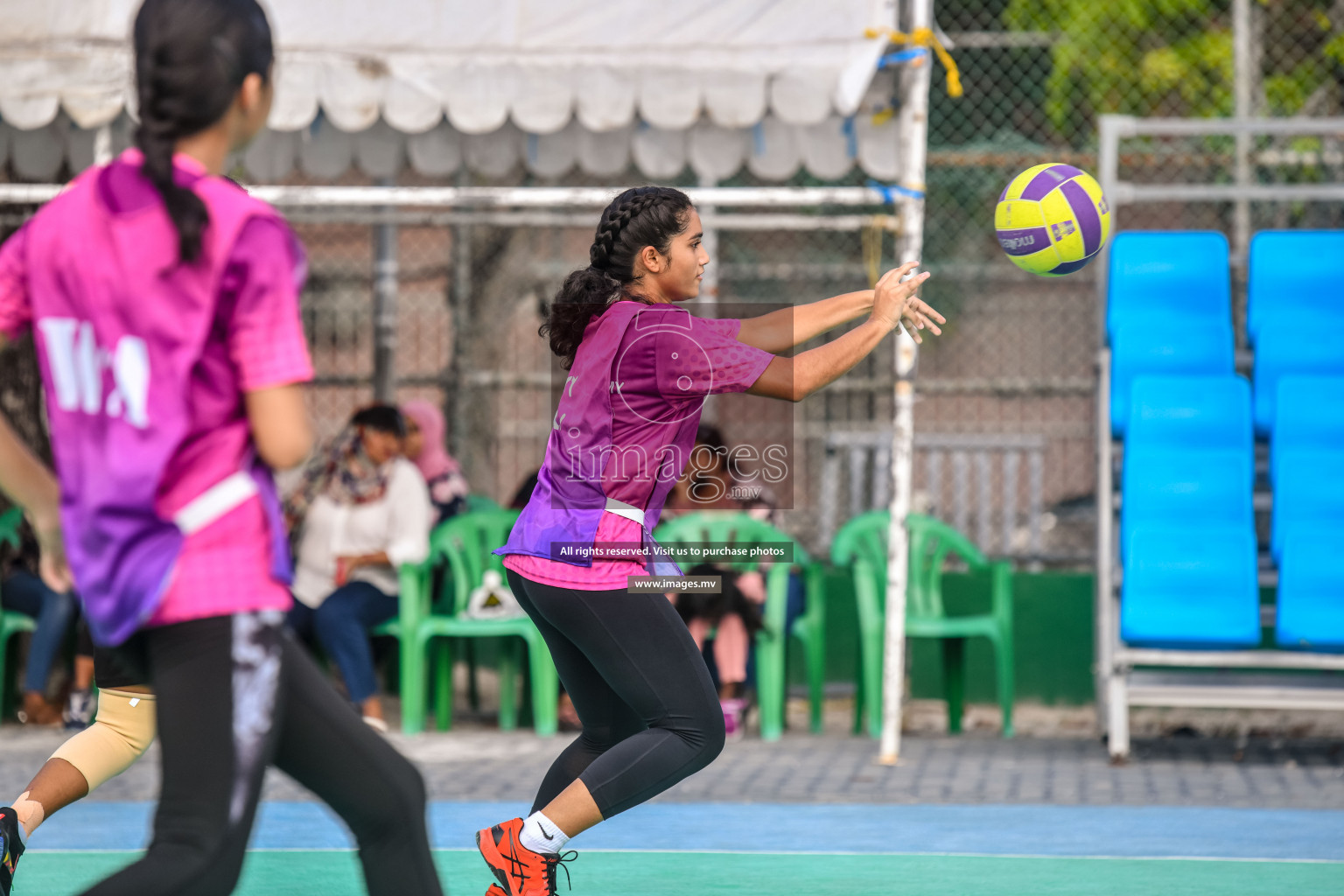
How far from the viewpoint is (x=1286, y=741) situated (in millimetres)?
8406

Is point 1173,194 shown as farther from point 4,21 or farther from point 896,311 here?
point 4,21

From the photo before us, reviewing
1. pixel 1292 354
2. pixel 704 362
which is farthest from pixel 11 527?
pixel 1292 354

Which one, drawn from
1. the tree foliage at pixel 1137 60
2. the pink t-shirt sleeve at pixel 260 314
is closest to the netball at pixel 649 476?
the pink t-shirt sleeve at pixel 260 314

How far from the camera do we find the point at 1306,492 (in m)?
7.70

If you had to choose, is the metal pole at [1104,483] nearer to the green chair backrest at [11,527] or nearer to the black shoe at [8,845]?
the black shoe at [8,845]

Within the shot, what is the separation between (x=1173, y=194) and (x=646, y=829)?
4528 mm

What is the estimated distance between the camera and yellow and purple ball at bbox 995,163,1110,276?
17.2ft

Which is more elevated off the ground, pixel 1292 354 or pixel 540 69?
pixel 540 69

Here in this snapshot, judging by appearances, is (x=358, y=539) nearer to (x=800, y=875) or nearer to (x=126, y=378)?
(x=800, y=875)

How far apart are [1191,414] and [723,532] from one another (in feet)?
7.91

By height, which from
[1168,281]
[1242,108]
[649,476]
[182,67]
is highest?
[1242,108]

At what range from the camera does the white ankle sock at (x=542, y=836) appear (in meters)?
4.04

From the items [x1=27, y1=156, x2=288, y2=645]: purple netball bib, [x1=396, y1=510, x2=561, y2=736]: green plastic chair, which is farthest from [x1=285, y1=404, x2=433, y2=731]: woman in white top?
[x1=27, y1=156, x2=288, y2=645]: purple netball bib

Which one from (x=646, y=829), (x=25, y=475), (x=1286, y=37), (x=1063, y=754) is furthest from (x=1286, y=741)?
(x=25, y=475)
